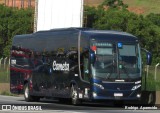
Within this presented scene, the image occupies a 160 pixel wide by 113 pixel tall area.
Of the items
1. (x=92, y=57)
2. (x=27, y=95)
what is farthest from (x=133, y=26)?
(x=92, y=57)

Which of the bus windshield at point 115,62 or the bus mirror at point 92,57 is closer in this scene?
the bus mirror at point 92,57

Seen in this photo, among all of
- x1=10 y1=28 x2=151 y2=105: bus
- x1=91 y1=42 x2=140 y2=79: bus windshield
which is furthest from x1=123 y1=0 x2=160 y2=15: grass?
x1=91 y1=42 x2=140 y2=79: bus windshield

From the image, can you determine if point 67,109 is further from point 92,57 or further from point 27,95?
point 27,95

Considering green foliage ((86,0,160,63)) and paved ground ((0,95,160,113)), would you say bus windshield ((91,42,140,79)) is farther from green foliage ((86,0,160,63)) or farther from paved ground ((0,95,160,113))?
green foliage ((86,0,160,63))

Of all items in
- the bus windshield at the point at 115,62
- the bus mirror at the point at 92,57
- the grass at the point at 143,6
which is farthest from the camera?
the grass at the point at 143,6

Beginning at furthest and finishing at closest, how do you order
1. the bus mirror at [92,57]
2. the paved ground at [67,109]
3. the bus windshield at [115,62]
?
the bus windshield at [115,62]
the bus mirror at [92,57]
the paved ground at [67,109]

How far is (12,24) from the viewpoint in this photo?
317ft

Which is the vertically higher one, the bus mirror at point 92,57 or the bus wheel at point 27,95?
the bus mirror at point 92,57

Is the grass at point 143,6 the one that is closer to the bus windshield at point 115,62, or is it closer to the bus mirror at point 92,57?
the bus windshield at point 115,62

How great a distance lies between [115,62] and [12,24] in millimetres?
68684

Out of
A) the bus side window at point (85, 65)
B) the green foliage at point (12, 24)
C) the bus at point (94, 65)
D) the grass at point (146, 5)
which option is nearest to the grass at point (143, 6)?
the grass at point (146, 5)

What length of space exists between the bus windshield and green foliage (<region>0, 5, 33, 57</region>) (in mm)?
57852

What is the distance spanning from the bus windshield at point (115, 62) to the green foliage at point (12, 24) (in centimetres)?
5785

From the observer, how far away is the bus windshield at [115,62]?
28.9 meters
